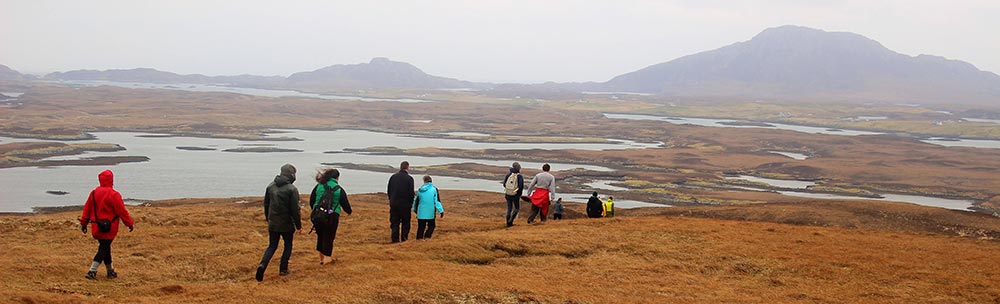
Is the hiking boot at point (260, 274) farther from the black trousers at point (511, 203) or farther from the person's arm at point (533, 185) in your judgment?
the person's arm at point (533, 185)

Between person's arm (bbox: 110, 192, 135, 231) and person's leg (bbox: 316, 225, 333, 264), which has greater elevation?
person's arm (bbox: 110, 192, 135, 231)

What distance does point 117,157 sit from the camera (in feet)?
255

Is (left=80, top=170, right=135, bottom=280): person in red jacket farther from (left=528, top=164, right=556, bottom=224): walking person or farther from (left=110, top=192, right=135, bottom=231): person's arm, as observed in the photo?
(left=528, top=164, right=556, bottom=224): walking person

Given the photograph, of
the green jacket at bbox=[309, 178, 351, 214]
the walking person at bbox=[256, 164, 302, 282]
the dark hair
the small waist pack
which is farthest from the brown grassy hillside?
the dark hair

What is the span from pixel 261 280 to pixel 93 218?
295 centimetres

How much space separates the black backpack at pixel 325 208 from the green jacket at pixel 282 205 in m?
1.03

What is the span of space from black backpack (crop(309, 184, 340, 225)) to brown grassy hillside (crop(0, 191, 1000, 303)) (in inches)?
36.6

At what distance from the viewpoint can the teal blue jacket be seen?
19.6m

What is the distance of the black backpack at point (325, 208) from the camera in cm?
1594

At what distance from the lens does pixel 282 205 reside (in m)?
14.8

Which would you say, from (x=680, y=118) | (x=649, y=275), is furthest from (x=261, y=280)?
(x=680, y=118)

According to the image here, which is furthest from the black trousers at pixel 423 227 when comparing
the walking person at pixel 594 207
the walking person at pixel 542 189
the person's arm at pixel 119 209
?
the walking person at pixel 594 207

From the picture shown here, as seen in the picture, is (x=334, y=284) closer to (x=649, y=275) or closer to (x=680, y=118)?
(x=649, y=275)

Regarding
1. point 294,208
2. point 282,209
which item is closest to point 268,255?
point 282,209
